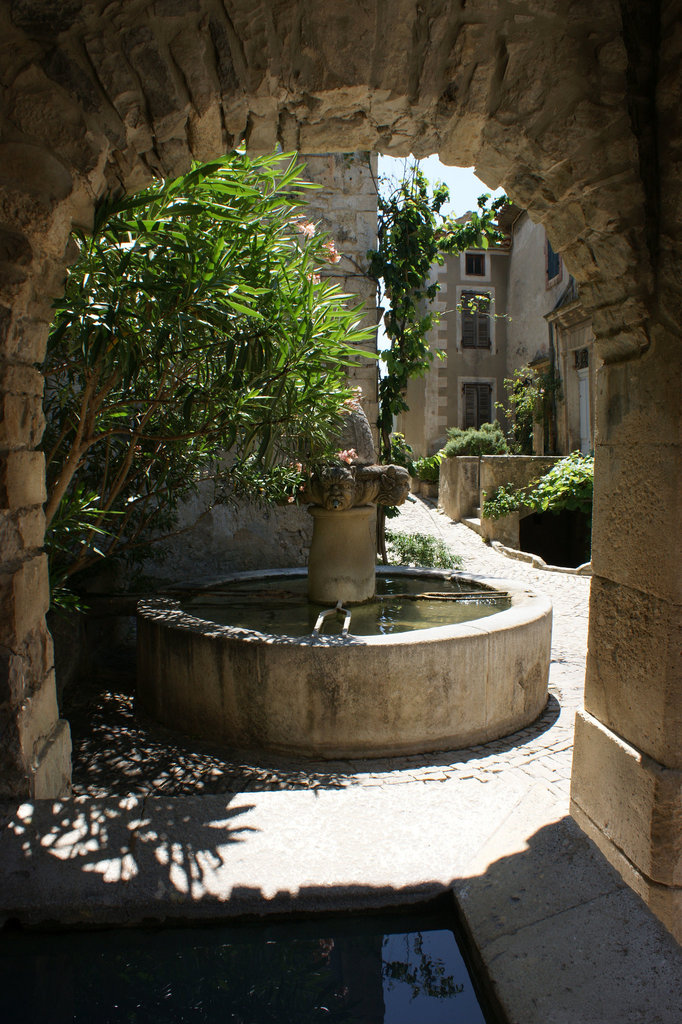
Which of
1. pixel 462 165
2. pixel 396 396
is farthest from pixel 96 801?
pixel 396 396

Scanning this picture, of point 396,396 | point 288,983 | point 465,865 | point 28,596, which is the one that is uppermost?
point 396,396

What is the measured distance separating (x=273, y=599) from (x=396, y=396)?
12.8 feet

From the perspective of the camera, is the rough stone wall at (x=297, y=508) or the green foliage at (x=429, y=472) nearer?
the rough stone wall at (x=297, y=508)

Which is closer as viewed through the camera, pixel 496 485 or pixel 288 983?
pixel 288 983

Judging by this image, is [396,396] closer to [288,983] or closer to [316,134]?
[316,134]

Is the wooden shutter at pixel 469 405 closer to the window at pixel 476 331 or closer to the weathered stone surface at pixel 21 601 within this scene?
the window at pixel 476 331

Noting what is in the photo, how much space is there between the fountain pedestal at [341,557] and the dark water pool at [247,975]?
3.39m

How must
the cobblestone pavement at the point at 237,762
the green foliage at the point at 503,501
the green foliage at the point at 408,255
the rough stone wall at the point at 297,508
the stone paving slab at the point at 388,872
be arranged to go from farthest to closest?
1. the green foliage at the point at 503,501
2. the green foliage at the point at 408,255
3. the rough stone wall at the point at 297,508
4. the cobblestone pavement at the point at 237,762
5. the stone paving slab at the point at 388,872

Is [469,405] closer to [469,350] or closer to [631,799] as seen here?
[469,350]

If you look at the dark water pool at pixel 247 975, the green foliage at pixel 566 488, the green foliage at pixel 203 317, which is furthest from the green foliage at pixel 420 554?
the dark water pool at pixel 247 975

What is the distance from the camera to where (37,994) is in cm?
159

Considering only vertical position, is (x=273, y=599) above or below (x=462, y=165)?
below

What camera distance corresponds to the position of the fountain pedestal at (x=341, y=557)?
5152mm

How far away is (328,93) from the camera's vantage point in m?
2.04
